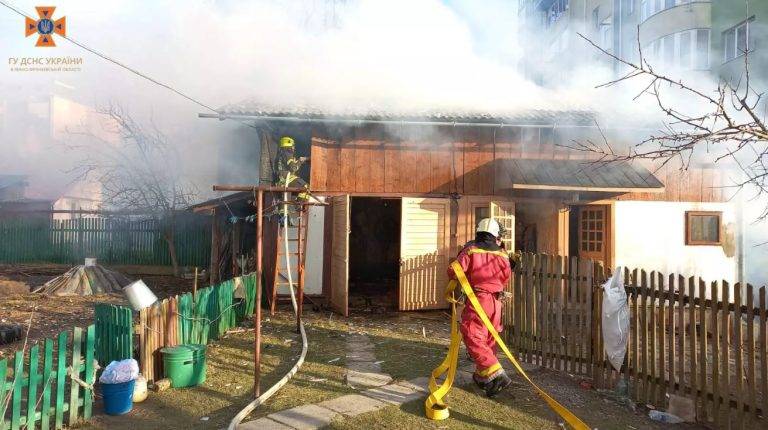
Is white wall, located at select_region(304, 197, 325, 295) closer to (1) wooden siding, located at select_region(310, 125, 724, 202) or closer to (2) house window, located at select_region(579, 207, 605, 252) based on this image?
(1) wooden siding, located at select_region(310, 125, 724, 202)

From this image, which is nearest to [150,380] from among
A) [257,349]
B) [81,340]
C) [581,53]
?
[81,340]

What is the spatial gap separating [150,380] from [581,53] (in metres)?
25.6

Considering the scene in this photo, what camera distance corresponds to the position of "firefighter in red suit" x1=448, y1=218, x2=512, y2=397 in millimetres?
4797

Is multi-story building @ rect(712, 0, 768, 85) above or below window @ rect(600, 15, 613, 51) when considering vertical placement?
below

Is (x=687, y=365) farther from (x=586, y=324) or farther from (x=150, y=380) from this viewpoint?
(x=150, y=380)

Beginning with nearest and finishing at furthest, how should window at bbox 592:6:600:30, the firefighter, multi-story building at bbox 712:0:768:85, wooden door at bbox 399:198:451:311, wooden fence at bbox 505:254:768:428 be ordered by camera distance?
wooden fence at bbox 505:254:768:428, wooden door at bbox 399:198:451:311, the firefighter, multi-story building at bbox 712:0:768:85, window at bbox 592:6:600:30

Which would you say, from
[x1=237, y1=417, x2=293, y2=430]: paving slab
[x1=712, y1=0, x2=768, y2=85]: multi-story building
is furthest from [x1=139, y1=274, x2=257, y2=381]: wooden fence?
[x1=712, y1=0, x2=768, y2=85]: multi-story building

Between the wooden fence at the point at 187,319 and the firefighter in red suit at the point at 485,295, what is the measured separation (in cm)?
328

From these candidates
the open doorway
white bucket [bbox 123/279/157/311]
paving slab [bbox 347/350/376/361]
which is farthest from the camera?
the open doorway

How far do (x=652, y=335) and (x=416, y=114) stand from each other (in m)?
6.56

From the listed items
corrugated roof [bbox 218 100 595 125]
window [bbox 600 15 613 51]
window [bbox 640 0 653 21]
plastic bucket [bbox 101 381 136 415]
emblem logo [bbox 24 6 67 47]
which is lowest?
plastic bucket [bbox 101 381 136 415]

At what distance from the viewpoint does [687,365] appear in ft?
20.7

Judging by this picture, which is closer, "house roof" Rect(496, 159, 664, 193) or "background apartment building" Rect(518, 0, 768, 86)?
"house roof" Rect(496, 159, 664, 193)

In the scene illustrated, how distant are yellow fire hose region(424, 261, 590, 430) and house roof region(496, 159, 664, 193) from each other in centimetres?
470
